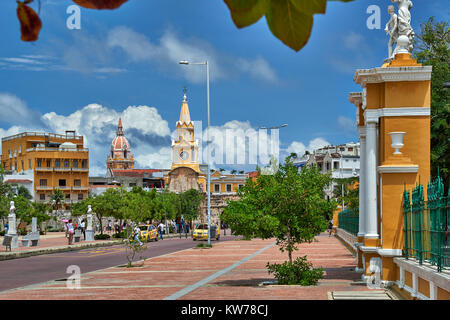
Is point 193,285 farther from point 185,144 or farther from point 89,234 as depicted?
point 185,144

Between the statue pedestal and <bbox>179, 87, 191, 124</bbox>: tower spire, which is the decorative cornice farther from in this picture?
<bbox>179, 87, 191, 124</bbox>: tower spire

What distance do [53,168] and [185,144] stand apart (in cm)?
3542

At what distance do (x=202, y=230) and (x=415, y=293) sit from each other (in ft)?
131

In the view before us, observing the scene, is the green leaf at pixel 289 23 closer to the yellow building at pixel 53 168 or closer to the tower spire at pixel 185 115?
the yellow building at pixel 53 168

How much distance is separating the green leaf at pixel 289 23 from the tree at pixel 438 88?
2415 cm

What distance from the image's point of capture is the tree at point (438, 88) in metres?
24.9

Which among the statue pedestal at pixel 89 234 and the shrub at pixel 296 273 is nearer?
the shrub at pixel 296 273

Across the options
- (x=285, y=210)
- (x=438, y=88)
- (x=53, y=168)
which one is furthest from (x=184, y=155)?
(x=285, y=210)

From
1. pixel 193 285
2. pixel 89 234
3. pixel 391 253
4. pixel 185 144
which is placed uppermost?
pixel 185 144

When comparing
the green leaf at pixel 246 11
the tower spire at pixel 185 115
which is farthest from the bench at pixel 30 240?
the tower spire at pixel 185 115

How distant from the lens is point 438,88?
88.3ft

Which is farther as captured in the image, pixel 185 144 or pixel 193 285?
pixel 185 144

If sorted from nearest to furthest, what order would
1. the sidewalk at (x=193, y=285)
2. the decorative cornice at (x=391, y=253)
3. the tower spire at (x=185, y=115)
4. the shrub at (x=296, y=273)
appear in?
the sidewalk at (x=193, y=285), the decorative cornice at (x=391, y=253), the shrub at (x=296, y=273), the tower spire at (x=185, y=115)

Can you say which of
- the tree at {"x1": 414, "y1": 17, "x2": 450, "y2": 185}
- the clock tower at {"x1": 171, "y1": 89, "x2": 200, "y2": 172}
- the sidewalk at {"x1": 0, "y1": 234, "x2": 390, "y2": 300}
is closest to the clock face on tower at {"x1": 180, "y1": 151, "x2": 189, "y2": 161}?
the clock tower at {"x1": 171, "y1": 89, "x2": 200, "y2": 172}
